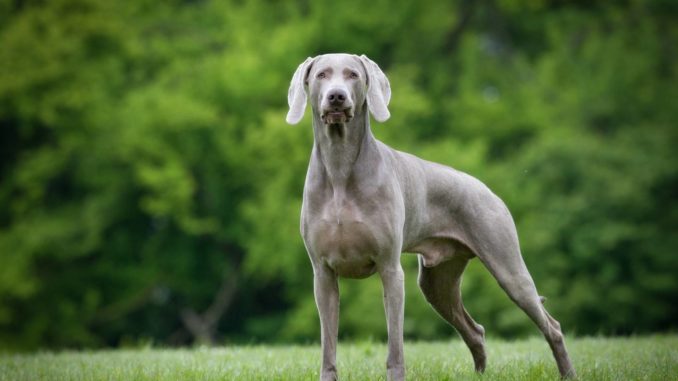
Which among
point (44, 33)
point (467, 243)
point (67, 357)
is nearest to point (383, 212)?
point (467, 243)

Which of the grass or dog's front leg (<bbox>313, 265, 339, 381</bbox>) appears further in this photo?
the grass

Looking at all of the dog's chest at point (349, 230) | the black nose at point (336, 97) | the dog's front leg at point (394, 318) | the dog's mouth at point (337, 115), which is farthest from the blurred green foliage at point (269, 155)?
the black nose at point (336, 97)

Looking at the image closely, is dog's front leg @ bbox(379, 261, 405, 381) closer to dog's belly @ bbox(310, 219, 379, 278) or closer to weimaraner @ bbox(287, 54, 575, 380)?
weimaraner @ bbox(287, 54, 575, 380)

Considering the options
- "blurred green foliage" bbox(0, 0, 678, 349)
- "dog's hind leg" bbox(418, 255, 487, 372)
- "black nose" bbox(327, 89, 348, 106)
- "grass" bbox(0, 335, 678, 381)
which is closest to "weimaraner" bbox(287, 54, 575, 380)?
"black nose" bbox(327, 89, 348, 106)

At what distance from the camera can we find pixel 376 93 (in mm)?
6426

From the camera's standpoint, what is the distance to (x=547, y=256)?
24.7 m

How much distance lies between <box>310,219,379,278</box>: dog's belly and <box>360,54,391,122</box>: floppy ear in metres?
0.73

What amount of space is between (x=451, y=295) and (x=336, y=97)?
7.24 ft

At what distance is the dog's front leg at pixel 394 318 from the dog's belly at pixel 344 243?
156 millimetres

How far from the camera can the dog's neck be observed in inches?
251

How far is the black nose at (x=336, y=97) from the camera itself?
6047 millimetres

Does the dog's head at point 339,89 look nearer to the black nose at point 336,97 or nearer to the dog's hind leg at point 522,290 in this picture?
the black nose at point 336,97

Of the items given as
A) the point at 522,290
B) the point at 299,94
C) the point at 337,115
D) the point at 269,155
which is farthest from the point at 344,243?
the point at 269,155

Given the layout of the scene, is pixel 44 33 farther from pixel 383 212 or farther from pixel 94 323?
pixel 383 212
